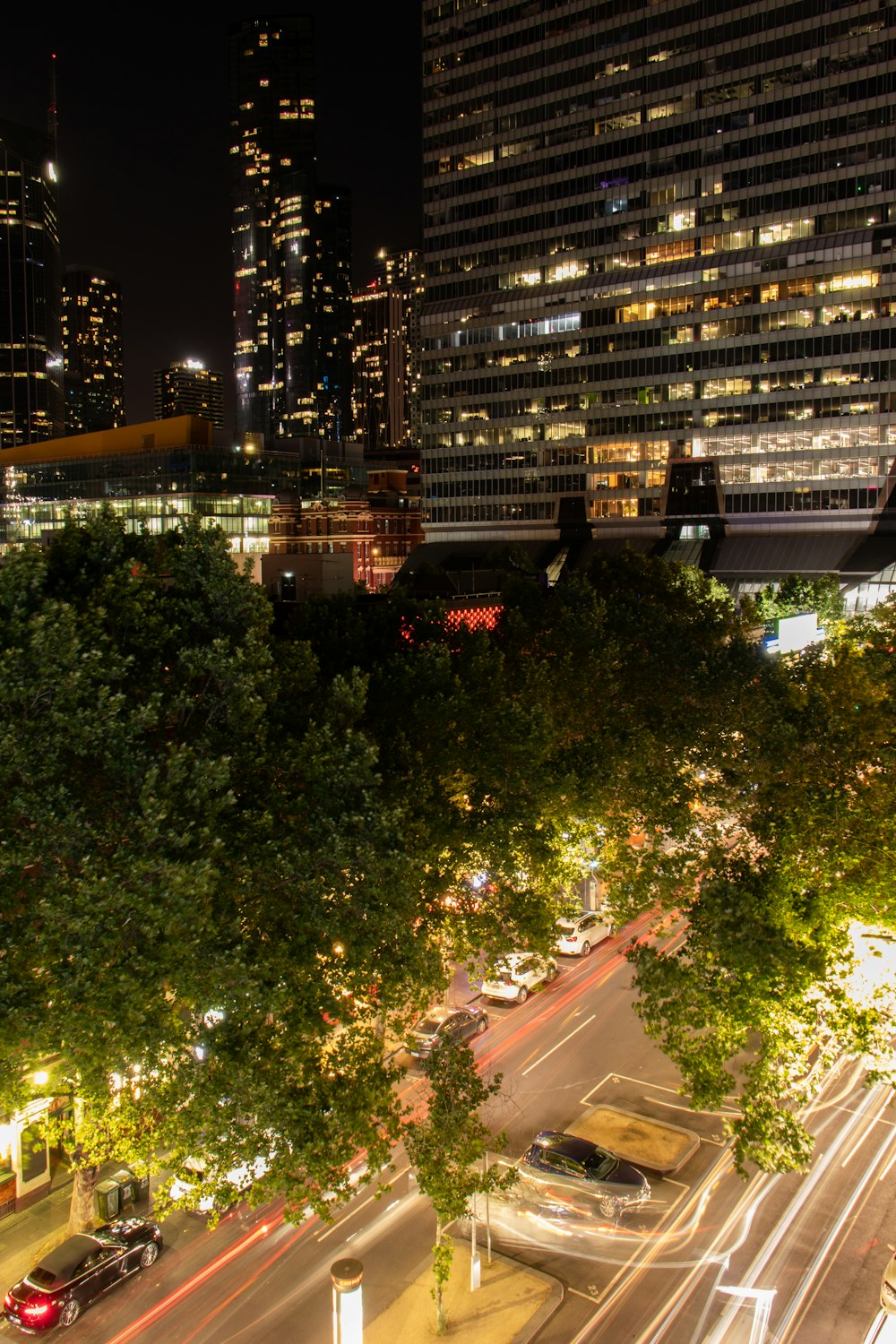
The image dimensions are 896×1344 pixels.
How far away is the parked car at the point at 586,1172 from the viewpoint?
23734mm

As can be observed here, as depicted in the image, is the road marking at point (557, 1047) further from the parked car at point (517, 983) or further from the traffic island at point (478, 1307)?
the traffic island at point (478, 1307)

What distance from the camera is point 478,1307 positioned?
20.5 m

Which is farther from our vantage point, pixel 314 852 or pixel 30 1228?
pixel 30 1228

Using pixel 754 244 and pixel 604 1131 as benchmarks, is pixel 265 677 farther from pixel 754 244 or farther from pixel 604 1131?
pixel 754 244

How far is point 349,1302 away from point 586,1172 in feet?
Answer: 28.1

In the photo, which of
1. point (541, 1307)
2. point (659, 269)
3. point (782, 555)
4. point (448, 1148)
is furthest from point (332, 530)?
point (541, 1307)

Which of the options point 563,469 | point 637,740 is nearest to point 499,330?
point 563,469

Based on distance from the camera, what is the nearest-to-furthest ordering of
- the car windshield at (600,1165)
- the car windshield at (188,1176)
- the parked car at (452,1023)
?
the car windshield at (188,1176) < the car windshield at (600,1165) < the parked car at (452,1023)

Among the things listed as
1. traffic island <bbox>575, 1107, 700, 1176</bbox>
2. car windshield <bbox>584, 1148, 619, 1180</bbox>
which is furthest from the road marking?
car windshield <bbox>584, 1148, 619, 1180</bbox>

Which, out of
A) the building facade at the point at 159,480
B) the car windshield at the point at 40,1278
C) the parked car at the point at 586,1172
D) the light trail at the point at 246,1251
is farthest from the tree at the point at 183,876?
the building facade at the point at 159,480

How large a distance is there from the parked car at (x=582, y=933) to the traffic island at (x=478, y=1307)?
1675 centimetres

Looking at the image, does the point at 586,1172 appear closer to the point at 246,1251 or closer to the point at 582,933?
the point at 246,1251

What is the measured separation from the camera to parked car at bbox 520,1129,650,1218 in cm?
2373

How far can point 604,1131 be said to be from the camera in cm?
2669
